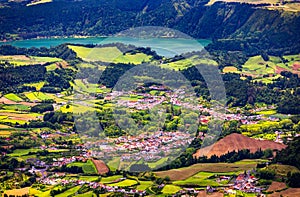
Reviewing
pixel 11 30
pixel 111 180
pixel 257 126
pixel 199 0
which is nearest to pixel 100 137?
pixel 111 180

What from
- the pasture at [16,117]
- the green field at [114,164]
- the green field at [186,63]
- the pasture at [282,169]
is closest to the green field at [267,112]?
the pasture at [282,169]

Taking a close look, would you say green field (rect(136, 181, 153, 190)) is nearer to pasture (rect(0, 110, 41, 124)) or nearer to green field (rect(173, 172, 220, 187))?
green field (rect(173, 172, 220, 187))

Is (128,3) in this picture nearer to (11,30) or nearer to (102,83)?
(11,30)

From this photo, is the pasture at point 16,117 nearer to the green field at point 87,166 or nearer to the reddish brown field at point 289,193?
the green field at point 87,166

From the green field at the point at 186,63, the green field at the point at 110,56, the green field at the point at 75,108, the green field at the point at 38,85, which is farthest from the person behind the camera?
the green field at the point at 110,56

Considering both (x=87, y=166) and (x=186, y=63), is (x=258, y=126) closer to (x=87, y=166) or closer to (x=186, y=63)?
(x=87, y=166)
